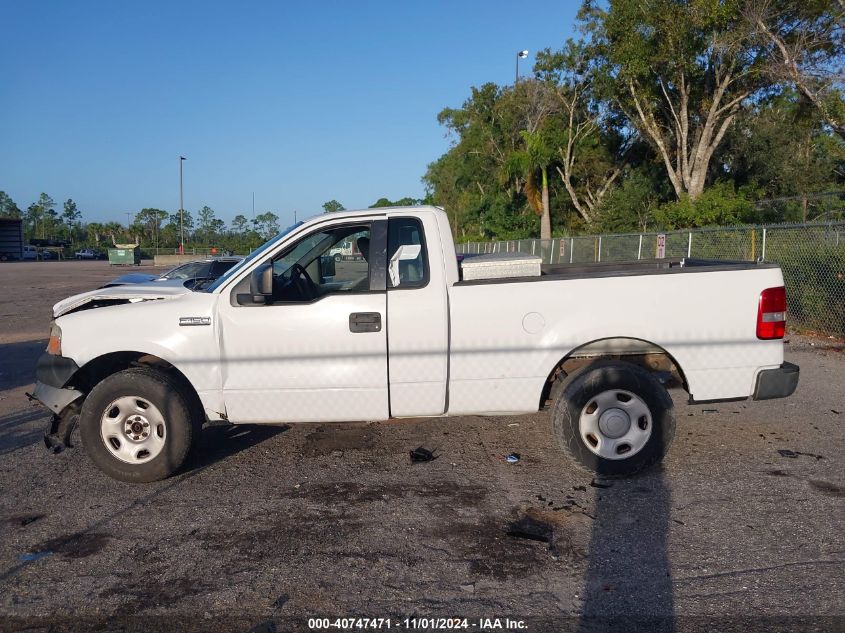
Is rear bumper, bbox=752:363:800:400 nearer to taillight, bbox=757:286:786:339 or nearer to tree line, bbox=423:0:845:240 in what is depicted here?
taillight, bbox=757:286:786:339

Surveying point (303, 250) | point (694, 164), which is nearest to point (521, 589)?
point (303, 250)

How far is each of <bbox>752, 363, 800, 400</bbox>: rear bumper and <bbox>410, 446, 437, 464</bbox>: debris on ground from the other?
8.54 feet

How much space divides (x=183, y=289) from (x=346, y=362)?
150 cm

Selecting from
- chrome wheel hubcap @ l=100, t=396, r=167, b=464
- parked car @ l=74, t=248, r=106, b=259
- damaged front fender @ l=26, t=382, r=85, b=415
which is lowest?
chrome wheel hubcap @ l=100, t=396, r=167, b=464

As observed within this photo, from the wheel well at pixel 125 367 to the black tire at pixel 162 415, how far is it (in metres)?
0.07

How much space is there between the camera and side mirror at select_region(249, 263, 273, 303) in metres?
4.95

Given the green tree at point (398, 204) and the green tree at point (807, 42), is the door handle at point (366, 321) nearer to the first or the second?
the green tree at point (398, 204)

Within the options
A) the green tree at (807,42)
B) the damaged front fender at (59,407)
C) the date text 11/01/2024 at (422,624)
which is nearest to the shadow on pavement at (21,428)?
the damaged front fender at (59,407)

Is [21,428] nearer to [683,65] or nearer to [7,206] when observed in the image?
[683,65]

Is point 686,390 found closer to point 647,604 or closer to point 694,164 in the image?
point 647,604

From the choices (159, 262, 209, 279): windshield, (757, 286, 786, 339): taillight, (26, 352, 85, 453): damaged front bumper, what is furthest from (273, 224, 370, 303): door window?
(159, 262, 209, 279): windshield

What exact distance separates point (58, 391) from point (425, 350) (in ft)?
9.43

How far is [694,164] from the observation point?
27172mm

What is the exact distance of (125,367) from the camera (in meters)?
5.46
